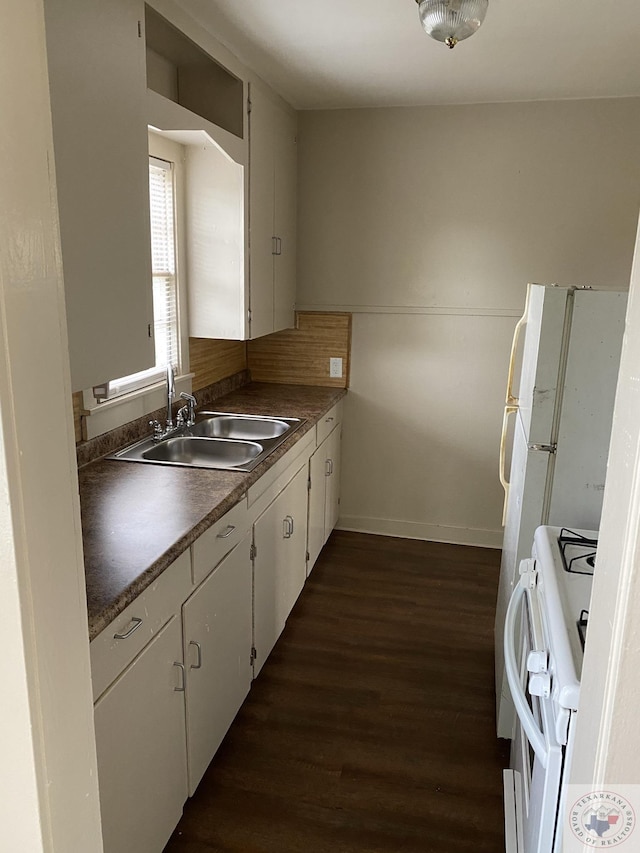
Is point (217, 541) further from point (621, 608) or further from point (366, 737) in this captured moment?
point (621, 608)

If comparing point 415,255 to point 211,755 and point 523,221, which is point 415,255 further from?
point 211,755

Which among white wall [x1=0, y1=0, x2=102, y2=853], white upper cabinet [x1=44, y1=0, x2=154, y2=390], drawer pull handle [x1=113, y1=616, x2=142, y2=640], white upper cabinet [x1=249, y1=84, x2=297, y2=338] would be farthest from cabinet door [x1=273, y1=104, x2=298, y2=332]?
white wall [x1=0, y1=0, x2=102, y2=853]

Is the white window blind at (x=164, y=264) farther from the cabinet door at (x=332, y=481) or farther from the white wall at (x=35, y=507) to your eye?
the white wall at (x=35, y=507)

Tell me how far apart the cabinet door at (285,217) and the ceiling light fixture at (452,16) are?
1353 millimetres

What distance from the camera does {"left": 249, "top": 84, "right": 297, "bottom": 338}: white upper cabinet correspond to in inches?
120

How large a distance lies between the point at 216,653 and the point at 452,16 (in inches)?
83.7

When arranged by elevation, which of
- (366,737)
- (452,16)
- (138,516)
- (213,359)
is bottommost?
(366,737)

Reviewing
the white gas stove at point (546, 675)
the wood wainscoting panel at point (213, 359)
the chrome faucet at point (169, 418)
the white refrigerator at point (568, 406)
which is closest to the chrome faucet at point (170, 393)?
the chrome faucet at point (169, 418)

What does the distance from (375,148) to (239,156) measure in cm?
111

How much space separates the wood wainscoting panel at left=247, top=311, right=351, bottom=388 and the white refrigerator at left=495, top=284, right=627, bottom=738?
1.77m

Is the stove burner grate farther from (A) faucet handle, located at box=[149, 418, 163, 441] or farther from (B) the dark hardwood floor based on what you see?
(A) faucet handle, located at box=[149, 418, 163, 441]

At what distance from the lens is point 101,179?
5.78 feet

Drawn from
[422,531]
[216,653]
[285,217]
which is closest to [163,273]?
[285,217]

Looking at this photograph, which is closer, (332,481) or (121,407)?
(121,407)
